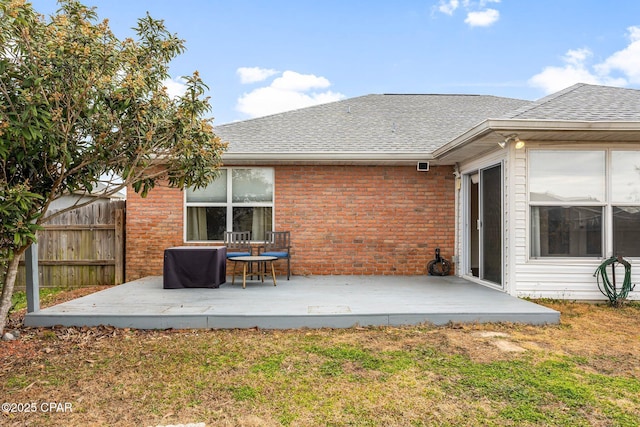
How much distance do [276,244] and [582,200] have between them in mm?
4826

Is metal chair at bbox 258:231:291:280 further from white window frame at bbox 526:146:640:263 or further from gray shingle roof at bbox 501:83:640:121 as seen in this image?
gray shingle roof at bbox 501:83:640:121

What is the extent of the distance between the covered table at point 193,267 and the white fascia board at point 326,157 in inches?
70.3

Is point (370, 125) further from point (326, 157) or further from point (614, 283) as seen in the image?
point (614, 283)

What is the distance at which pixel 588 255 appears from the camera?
18.4ft

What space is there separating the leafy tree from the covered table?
213cm

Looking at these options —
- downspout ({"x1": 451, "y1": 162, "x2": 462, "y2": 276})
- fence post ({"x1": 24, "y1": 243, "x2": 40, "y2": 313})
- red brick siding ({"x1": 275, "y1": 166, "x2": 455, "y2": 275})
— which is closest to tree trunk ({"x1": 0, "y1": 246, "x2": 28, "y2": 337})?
fence post ({"x1": 24, "y1": 243, "x2": 40, "y2": 313})

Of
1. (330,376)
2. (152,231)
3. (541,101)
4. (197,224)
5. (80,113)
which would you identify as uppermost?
(541,101)

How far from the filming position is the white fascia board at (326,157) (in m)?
6.96

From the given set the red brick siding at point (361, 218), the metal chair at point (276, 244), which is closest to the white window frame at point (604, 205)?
the red brick siding at point (361, 218)

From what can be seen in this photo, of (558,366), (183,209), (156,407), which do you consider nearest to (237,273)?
(183,209)

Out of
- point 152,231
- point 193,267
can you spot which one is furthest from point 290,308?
point 152,231

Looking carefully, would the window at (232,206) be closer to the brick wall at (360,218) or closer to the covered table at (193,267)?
the brick wall at (360,218)

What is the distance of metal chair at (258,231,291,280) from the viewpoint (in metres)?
7.17

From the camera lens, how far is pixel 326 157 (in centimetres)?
698
